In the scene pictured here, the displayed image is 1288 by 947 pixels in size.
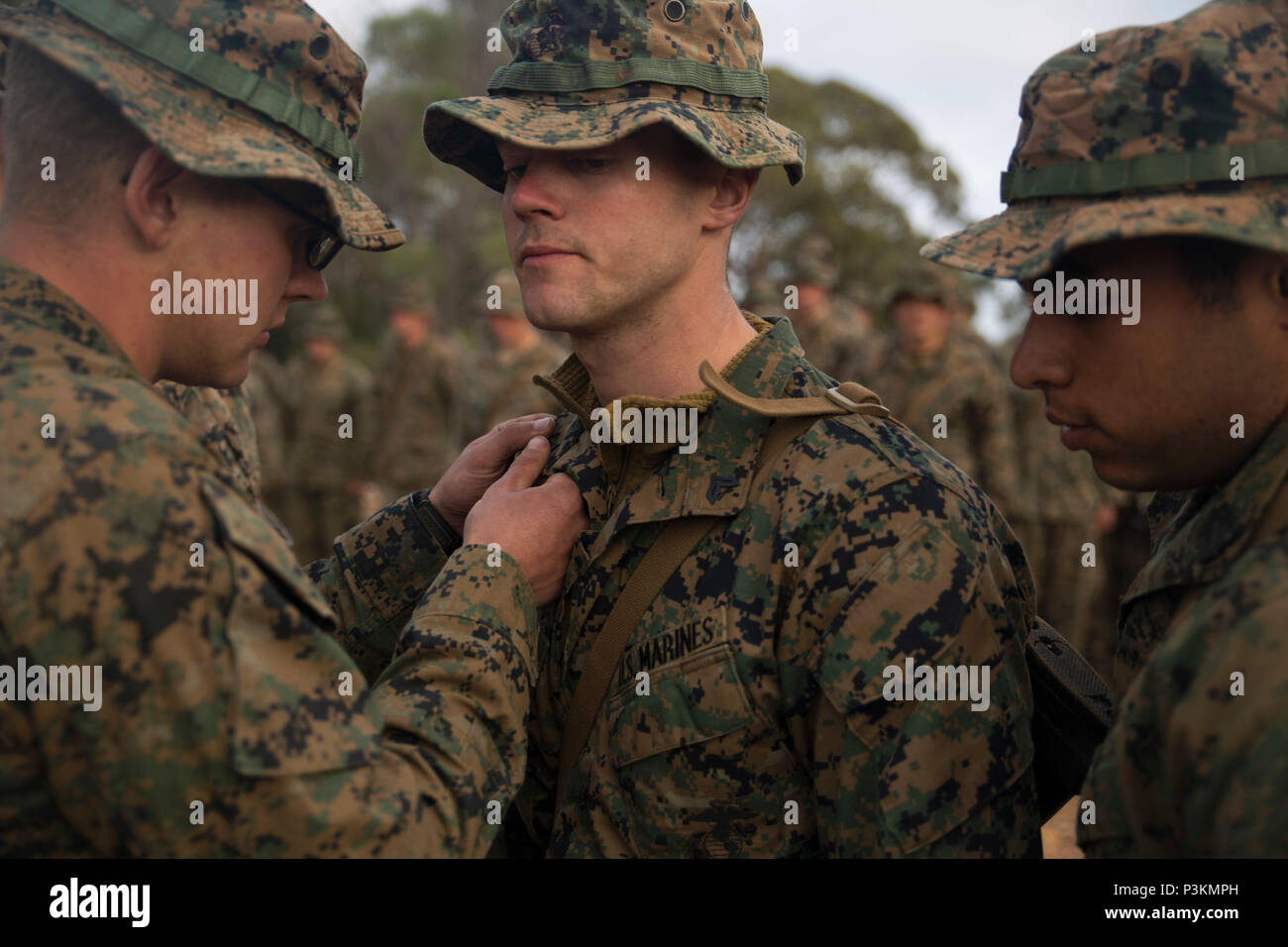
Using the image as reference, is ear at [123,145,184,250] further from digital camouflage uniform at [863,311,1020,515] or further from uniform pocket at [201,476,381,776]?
digital camouflage uniform at [863,311,1020,515]

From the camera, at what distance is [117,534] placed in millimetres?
1833

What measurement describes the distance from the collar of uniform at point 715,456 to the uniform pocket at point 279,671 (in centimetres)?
90

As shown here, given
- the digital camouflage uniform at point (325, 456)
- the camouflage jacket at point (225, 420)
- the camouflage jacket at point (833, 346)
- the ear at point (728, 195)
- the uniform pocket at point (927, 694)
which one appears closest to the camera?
the uniform pocket at point (927, 694)

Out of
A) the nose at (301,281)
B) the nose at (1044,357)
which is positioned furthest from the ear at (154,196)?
the nose at (1044,357)

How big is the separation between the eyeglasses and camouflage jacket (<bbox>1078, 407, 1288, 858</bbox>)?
1.85m

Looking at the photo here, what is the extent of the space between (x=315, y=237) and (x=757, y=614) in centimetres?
132

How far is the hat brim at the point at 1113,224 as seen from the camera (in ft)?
6.35

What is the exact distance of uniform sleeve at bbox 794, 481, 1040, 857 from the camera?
2316 mm

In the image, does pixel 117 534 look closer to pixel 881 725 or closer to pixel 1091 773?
pixel 881 725

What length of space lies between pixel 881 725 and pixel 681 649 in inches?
19.3

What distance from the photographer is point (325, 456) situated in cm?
1424

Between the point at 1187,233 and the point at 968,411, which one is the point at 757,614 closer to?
the point at 1187,233

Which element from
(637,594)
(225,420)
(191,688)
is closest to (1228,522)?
(637,594)

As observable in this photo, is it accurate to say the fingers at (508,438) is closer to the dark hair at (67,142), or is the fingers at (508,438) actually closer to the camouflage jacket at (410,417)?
the dark hair at (67,142)
